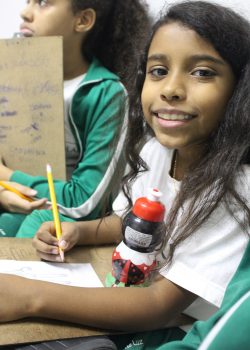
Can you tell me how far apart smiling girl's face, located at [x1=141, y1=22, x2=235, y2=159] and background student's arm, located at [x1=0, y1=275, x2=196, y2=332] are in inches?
10.0

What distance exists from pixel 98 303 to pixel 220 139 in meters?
0.33

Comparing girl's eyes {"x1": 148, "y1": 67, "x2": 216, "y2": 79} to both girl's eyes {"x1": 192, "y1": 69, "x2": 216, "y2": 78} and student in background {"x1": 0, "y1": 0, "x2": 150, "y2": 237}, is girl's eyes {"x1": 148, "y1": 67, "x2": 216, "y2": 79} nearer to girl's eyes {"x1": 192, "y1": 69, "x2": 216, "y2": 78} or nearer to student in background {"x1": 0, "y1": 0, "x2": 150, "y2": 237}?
girl's eyes {"x1": 192, "y1": 69, "x2": 216, "y2": 78}

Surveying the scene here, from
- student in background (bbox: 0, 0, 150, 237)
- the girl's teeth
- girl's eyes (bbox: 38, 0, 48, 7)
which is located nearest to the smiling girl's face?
the girl's teeth

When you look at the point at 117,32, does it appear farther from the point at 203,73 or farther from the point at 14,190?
the point at 203,73

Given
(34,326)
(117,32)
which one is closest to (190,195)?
(34,326)

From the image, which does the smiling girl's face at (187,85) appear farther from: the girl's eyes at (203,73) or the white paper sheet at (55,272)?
the white paper sheet at (55,272)

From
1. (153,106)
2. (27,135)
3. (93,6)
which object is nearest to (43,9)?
(93,6)

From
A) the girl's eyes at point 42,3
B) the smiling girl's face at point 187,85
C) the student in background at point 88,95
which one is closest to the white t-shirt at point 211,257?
the smiling girl's face at point 187,85

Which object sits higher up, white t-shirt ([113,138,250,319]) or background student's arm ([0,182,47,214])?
white t-shirt ([113,138,250,319])

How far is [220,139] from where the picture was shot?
0.75m

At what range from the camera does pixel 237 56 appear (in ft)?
2.41

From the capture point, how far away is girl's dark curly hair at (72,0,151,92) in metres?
1.30

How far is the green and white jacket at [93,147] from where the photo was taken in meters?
1.15

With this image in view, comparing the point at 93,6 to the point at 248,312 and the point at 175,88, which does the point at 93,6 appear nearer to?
the point at 175,88
